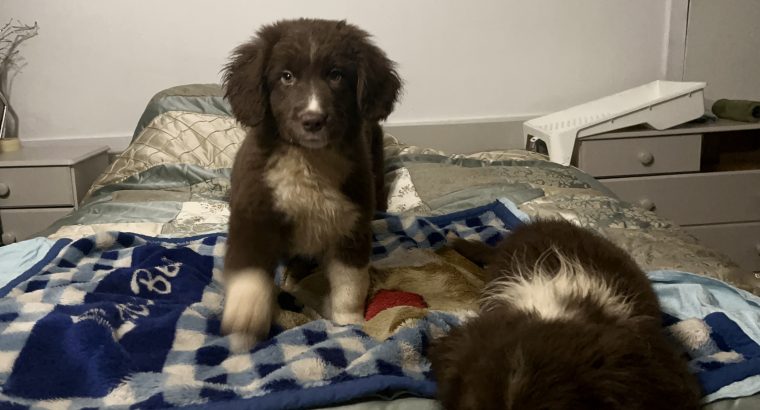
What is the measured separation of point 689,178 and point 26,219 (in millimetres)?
3539

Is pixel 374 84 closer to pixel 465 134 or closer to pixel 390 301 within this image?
pixel 390 301

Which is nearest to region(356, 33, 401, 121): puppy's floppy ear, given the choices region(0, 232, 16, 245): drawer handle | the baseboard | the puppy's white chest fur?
the puppy's white chest fur

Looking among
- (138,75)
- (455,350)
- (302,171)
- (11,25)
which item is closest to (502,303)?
(455,350)

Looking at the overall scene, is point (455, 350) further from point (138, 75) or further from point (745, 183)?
point (138, 75)

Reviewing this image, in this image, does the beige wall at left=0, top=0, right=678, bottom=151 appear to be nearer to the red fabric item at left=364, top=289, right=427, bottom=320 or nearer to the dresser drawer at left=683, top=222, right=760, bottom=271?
the dresser drawer at left=683, top=222, right=760, bottom=271

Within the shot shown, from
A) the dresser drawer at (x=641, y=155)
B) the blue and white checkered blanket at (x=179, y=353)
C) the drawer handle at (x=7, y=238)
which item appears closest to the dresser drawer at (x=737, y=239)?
the dresser drawer at (x=641, y=155)

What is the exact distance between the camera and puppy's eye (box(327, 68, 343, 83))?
1347mm

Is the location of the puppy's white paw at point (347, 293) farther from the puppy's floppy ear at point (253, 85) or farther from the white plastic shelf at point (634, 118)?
the white plastic shelf at point (634, 118)

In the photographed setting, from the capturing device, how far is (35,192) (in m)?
3.00

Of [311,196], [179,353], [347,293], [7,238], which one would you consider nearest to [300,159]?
[311,196]

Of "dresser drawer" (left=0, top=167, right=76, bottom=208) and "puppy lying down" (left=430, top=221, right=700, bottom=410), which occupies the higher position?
"puppy lying down" (left=430, top=221, right=700, bottom=410)

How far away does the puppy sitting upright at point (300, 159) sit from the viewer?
4.31ft

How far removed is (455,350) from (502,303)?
204mm

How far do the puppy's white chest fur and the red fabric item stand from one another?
21 centimetres
